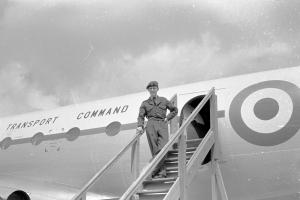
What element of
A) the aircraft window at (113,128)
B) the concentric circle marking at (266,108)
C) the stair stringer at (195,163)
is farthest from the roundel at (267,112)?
the aircraft window at (113,128)

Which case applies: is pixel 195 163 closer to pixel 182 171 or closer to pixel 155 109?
pixel 182 171

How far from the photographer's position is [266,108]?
8359 millimetres

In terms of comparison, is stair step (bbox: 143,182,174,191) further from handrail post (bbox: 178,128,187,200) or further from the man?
handrail post (bbox: 178,128,187,200)

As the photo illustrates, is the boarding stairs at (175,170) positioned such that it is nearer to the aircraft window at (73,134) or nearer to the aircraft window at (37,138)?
the aircraft window at (73,134)

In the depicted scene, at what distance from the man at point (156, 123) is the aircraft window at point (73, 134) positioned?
433 centimetres

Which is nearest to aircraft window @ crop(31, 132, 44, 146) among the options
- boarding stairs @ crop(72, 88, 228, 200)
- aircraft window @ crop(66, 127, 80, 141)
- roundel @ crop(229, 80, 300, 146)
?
aircraft window @ crop(66, 127, 80, 141)

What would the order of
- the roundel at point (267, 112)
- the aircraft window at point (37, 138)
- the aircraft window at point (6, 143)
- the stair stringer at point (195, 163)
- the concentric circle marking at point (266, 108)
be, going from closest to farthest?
the stair stringer at point (195, 163)
the roundel at point (267, 112)
the concentric circle marking at point (266, 108)
the aircraft window at point (37, 138)
the aircraft window at point (6, 143)

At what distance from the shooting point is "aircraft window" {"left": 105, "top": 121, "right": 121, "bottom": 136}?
10.5 metres

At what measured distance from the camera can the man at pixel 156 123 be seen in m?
7.02

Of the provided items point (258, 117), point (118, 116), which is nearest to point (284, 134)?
point (258, 117)

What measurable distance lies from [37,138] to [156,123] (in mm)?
6016

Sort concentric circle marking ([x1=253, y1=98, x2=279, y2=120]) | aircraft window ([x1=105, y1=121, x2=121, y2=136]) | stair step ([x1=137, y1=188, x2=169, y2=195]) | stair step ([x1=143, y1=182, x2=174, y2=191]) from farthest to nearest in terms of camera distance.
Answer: aircraft window ([x1=105, y1=121, x2=121, y2=136]), concentric circle marking ([x1=253, y1=98, x2=279, y2=120]), stair step ([x1=143, y1=182, x2=174, y2=191]), stair step ([x1=137, y1=188, x2=169, y2=195])

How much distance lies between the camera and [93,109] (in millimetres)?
11781

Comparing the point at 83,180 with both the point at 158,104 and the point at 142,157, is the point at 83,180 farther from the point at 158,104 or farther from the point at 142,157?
the point at 158,104
